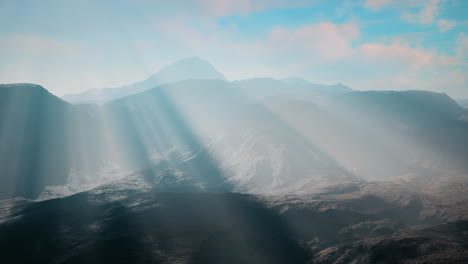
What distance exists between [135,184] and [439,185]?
14214 cm

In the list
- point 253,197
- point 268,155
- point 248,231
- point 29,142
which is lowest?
point 248,231

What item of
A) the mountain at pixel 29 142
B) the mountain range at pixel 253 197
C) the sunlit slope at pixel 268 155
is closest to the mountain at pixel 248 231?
the mountain range at pixel 253 197

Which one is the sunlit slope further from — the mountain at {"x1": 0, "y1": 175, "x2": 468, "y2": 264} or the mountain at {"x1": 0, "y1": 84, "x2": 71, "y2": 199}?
the mountain at {"x1": 0, "y1": 175, "x2": 468, "y2": 264}

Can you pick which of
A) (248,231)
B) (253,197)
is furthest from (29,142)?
(248,231)

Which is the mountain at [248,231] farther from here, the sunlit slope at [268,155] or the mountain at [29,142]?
the mountain at [29,142]

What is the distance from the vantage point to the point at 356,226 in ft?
198

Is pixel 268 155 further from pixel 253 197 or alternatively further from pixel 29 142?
pixel 29 142

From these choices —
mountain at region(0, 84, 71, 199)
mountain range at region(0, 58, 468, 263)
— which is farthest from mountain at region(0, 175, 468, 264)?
mountain at region(0, 84, 71, 199)

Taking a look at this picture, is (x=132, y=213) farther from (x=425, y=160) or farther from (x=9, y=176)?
(x=425, y=160)

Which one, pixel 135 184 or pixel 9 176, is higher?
pixel 9 176

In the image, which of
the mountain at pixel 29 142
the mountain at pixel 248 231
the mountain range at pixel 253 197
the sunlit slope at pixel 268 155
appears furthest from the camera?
the mountain at pixel 29 142

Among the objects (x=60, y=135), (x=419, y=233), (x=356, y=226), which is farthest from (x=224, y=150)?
(x=419, y=233)

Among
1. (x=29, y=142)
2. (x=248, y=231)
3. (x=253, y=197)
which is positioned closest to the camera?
(x=248, y=231)

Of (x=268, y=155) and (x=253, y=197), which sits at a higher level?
(x=268, y=155)
